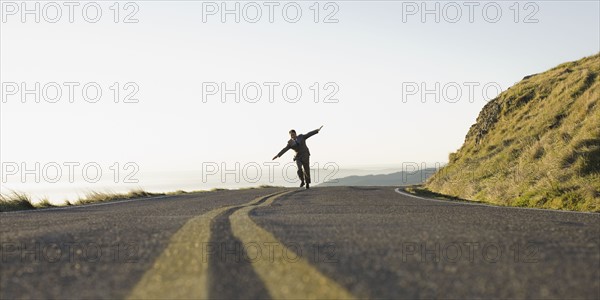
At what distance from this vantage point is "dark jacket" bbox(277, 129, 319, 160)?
73.6 feet

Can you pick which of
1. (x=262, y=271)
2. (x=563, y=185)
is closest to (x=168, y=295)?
(x=262, y=271)

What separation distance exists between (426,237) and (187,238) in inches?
72.1

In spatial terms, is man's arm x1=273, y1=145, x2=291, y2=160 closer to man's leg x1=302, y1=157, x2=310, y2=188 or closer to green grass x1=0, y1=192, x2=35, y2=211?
man's leg x1=302, y1=157, x2=310, y2=188

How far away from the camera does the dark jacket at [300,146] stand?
73.6 ft

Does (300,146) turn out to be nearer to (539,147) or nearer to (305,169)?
(305,169)

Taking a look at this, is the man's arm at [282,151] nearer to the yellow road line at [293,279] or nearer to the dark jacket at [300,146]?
the dark jacket at [300,146]

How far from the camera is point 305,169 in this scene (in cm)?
2283

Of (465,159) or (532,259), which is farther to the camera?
(465,159)

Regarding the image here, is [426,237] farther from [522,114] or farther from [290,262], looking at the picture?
[522,114]

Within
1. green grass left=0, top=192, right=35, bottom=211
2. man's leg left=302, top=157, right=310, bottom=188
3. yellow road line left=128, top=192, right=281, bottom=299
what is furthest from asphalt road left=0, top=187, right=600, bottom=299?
man's leg left=302, top=157, right=310, bottom=188

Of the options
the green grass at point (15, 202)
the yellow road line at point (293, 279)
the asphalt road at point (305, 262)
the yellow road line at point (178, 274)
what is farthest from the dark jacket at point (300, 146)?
the yellow road line at point (293, 279)

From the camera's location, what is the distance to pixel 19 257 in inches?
157

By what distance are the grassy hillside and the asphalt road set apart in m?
7.46

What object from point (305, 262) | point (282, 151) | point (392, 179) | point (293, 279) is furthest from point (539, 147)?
point (392, 179)
